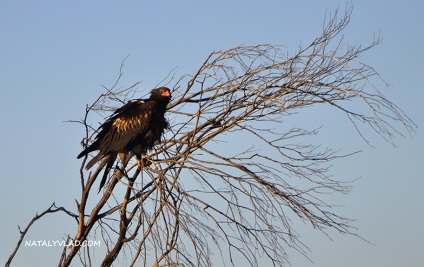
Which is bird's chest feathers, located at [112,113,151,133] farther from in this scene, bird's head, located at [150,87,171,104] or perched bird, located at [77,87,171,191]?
bird's head, located at [150,87,171,104]

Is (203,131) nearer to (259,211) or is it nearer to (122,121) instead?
(259,211)

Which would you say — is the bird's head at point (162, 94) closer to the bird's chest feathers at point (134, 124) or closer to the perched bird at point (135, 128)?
the perched bird at point (135, 128)

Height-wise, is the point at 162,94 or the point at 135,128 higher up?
the point at 162,94

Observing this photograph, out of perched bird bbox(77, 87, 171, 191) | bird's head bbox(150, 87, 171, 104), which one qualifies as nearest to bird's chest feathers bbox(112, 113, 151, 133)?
perched bird bbox(77, 87, 171, 191)

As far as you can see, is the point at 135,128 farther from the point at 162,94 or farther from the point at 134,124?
the point at 162,94

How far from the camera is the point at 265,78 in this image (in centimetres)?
481

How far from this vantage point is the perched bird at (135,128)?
20.5 ft

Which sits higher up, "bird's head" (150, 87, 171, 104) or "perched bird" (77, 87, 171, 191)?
"bird's head" (150, 87, 171, 104)

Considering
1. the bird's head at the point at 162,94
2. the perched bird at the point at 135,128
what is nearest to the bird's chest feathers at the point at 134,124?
the perched bird at the point at 135,128

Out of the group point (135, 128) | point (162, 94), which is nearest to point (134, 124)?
point (135, 128)

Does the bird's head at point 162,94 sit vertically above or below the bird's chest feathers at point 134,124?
above

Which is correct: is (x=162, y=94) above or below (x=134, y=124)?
above

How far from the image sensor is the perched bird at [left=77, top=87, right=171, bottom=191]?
20.5 ft

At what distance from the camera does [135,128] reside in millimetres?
6312
